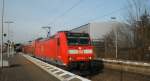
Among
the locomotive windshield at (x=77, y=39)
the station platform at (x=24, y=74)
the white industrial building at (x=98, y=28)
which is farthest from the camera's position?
the white industrial building at (x=98, y=28)

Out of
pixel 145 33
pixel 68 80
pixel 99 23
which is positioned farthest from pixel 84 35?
pixel 99 23

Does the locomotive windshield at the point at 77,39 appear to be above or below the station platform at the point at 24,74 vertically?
above

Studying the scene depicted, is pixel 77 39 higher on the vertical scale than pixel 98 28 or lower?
lower

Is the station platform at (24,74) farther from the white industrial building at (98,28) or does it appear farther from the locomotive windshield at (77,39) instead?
the white industrial building at (98,28)

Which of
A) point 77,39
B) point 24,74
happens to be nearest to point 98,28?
point 77,39

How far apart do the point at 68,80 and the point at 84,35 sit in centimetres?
885

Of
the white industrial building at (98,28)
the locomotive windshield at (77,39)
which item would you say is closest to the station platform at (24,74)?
the locomotive windshield at (77,39)

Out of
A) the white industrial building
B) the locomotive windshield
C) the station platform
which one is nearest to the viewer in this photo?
the station platform

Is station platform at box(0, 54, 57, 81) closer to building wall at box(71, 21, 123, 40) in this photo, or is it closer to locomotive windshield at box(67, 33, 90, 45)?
locomotive windshield at box(67, 33, 90, 45)

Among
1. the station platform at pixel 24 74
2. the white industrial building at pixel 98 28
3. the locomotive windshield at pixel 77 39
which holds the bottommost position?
the station platform at pixel 24 74

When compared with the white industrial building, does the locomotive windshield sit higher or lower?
lower

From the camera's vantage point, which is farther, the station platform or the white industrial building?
the white industrial building

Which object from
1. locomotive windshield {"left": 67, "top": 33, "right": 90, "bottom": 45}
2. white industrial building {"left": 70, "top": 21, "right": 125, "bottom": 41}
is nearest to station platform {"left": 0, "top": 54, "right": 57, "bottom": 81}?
locomotive windshield {"left": 67, "top": 33, "right": 90, "bottom": 45}

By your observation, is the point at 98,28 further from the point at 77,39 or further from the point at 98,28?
the point at 77,39
